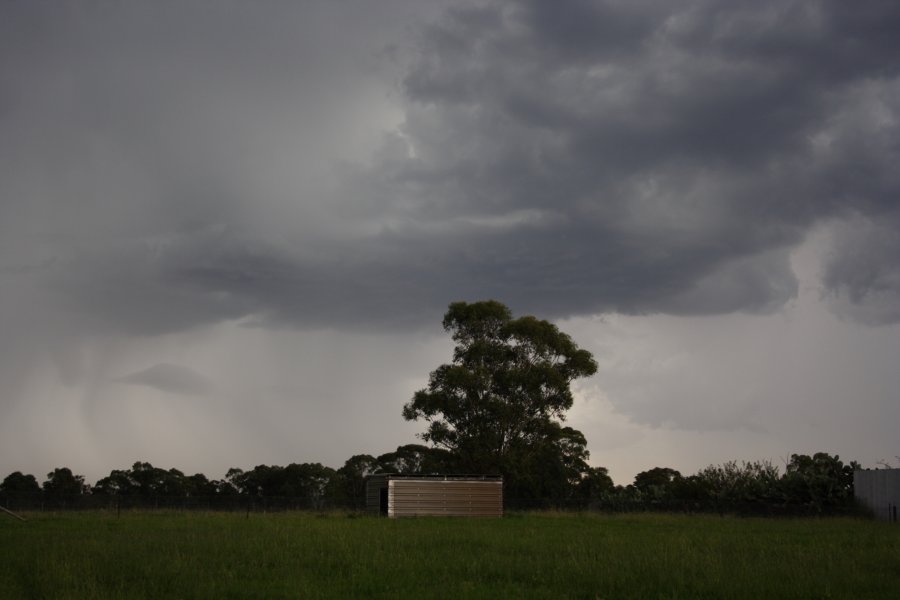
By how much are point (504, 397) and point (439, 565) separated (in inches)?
1831

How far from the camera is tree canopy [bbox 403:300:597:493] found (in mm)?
64938

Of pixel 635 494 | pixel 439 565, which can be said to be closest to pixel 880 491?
pixel 635 494

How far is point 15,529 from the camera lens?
3422 centimetres

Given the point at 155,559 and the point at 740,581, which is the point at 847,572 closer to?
the point at 740,581

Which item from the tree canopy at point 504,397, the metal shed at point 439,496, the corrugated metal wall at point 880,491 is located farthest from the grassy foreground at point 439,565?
the tree canopy at point 504,397

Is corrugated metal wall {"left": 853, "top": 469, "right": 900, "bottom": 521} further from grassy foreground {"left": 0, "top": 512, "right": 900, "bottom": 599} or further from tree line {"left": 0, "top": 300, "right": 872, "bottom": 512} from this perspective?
grassy foreground {"left": 0, "top": 512, "right": 900, "bottom": 599}

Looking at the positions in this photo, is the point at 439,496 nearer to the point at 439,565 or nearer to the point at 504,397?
the point at 504,397

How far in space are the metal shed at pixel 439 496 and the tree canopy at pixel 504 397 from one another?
11002mm

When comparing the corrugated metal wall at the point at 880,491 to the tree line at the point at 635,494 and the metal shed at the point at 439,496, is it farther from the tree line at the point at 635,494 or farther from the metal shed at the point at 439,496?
the metal shed at the point at 439,496

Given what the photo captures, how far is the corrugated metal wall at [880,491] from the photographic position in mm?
45094

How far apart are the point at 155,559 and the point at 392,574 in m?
6.21

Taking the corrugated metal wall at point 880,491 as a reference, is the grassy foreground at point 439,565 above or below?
below

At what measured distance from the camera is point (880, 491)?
1842 inches

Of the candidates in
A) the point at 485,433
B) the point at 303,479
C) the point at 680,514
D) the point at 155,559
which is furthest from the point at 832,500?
the point at 303,479
